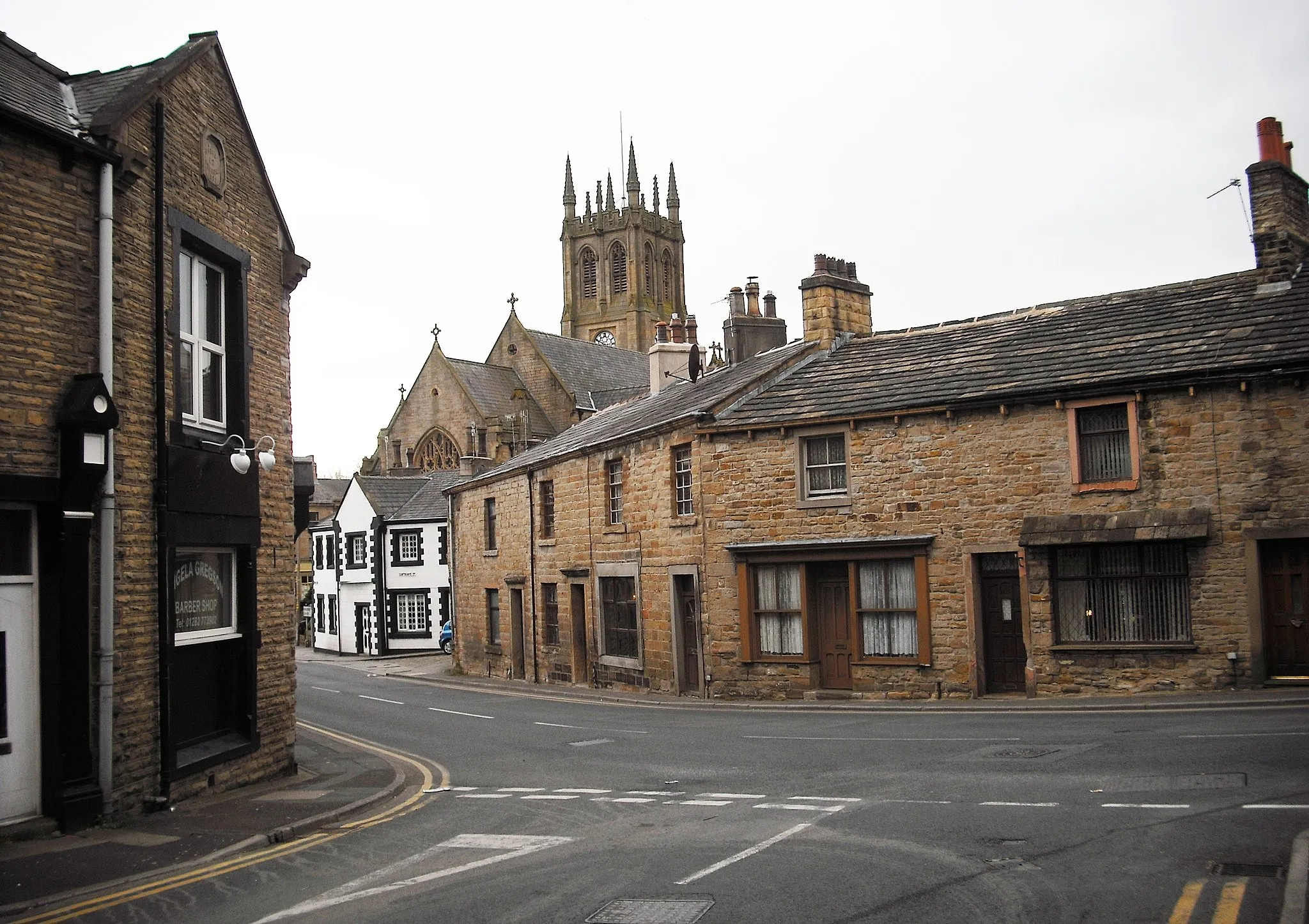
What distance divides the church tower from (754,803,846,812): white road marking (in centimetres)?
7805

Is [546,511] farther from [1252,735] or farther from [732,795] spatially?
[1252,735]

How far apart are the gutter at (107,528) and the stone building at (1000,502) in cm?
1438

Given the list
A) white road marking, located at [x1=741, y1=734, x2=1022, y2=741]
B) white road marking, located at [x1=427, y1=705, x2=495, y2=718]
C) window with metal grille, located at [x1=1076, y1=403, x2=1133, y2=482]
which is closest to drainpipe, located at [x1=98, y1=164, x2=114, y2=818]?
white road marking, located at [x1=741, y1=734, x2=1022, y2=741]

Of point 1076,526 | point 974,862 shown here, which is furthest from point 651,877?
point 1076,526

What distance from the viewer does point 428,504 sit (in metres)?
53.1

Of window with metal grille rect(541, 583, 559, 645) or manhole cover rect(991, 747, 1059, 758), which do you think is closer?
manhole cover rect(991, 747, 1059, 758)

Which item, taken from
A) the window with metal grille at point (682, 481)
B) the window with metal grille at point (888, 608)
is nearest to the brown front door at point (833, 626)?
the window with metal grille at point (888, 608)

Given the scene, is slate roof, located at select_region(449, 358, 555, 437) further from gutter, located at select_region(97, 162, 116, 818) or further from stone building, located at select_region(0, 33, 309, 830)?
gutter, located at select_region(97, 162, 116, 818)

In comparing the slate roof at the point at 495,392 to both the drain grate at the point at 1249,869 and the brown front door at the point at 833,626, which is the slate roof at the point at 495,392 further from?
the drain grate at the point at 1249,869

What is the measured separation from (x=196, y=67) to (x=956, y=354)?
1529 cm

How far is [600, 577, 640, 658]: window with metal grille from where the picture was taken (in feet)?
92.3

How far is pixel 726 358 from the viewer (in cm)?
3422

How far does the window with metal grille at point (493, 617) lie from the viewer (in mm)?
37219

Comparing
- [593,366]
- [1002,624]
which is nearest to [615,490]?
[1002,624]
